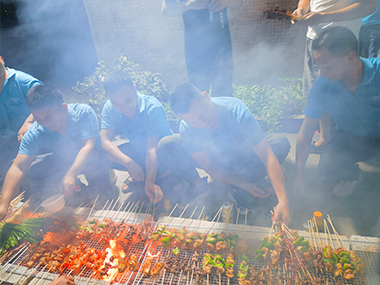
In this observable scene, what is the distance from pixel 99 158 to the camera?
445cm

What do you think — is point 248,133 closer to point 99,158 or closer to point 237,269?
point 237,269

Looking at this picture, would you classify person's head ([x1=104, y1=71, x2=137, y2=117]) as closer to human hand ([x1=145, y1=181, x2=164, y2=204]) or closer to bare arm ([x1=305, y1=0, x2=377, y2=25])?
human hand ([x1=145, y1=181, x2=164, y2=204])

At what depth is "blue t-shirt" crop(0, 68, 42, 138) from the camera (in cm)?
418

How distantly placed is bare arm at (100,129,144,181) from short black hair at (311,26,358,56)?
321 cm

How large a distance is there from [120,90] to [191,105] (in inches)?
49.9

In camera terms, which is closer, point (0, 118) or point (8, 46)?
point (0, 118)

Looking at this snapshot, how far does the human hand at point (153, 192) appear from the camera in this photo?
3329 millimetres

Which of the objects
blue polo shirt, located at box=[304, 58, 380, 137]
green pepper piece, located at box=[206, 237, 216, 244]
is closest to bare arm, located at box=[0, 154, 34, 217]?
green pepper piece, located at box=[206, 237, 216, 244]

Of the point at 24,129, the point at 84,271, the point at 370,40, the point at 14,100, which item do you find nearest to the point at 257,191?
the point at 84,271

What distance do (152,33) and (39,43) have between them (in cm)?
332

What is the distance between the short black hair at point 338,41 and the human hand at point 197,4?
2056 mm

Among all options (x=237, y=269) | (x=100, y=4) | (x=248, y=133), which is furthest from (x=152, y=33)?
(x=237, y=269)

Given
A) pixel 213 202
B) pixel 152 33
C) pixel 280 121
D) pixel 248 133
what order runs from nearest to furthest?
pixel 248 133 < pixel 213 202 < pixel 280 121 < pixel 152 33

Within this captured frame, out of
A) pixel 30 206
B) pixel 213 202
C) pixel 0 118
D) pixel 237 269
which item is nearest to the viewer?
pixel 237 269
